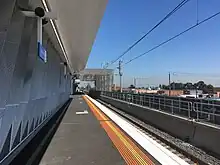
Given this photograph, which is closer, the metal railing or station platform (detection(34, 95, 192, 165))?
station platform (detection(34, 95, 192, 165))

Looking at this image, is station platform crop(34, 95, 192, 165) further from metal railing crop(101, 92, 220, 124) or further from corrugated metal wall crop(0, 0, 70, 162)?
metal railing crop(101, 92, 220, 124)

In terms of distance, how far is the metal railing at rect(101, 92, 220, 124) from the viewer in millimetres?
9312

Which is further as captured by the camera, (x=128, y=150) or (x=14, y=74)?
(x=128, y=150)

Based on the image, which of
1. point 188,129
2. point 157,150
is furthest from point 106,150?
point 188,129

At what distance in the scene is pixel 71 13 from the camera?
1068 centimetres

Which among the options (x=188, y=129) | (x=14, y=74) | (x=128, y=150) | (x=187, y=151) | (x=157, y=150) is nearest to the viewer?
(x=14, y=74)

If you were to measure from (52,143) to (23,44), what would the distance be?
3.03 metres

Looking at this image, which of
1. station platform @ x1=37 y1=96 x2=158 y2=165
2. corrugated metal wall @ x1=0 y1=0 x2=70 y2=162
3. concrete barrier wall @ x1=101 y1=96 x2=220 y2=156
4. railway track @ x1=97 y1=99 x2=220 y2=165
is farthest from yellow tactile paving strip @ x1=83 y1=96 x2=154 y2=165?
corrugated metal wall @ x1=0 y1=0 x2=70 y2=162

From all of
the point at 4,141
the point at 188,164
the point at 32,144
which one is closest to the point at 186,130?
the point at 188,164

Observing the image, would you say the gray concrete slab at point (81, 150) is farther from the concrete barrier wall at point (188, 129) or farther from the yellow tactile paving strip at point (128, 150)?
the concrete barrier wall at point (188, 129)

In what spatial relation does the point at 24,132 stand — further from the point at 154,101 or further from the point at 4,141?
the point at 154,101

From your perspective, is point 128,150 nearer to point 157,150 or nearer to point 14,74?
point 157,150

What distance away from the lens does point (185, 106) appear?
38.9 feet

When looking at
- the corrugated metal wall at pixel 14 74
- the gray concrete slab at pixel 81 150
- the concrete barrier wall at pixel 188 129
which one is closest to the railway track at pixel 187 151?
the concrete barrier wall at pixel 188 129
